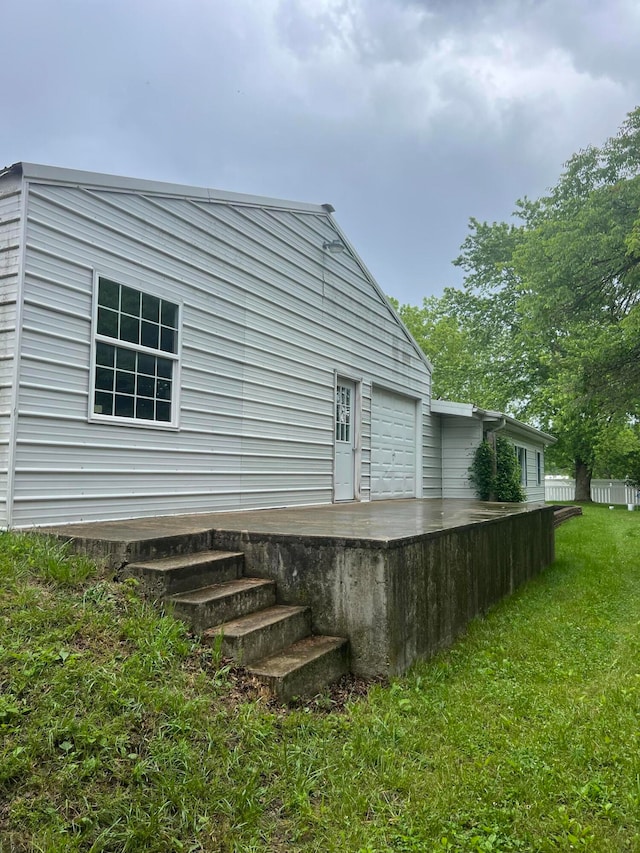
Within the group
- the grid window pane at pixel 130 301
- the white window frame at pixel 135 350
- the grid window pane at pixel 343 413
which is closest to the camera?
the white window frame at pixel 135 350

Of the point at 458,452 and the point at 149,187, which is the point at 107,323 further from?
the point at 458,452

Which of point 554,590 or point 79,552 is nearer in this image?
point 79,552

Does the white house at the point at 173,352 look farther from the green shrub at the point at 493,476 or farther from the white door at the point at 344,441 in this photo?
the green shrub at the point at 493,476

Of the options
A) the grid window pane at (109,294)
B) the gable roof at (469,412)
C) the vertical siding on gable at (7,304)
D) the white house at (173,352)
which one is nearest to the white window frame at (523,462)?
the gable roof at (469,412)

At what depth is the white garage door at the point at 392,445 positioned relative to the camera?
10203 millimetres

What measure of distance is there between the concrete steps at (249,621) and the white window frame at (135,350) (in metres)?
1.78

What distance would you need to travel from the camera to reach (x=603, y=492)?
27.9 m

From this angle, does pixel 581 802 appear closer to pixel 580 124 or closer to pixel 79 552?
pixel 79 552

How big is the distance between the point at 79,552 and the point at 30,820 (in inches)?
80.3

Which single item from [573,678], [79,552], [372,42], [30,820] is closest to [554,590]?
[573,678]

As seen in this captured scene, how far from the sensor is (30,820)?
6.47ft

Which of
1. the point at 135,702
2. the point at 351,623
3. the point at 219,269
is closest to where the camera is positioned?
the point at 135,702

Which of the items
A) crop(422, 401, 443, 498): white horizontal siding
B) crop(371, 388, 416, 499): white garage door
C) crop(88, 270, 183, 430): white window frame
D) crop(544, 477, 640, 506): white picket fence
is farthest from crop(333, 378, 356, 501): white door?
crop(544, 477, 640, 506): white picket fence

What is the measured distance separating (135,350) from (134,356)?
0.20 feet
